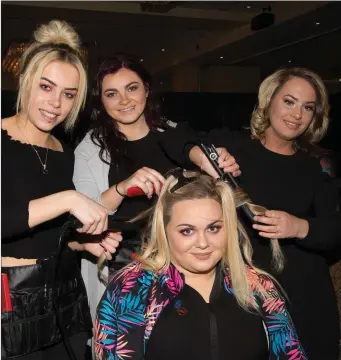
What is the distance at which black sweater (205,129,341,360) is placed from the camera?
1954mm

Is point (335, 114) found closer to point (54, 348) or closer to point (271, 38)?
point (54, 348)

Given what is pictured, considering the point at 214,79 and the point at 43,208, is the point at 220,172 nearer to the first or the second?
the point at 43,208

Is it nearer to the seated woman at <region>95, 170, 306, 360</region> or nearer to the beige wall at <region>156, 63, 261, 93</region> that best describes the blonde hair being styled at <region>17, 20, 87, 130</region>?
the seated woman at <region>95, 170, 306, 360</region>

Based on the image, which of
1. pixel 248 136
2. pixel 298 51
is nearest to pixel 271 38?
pixel 298 51

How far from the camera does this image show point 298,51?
7.80 meters

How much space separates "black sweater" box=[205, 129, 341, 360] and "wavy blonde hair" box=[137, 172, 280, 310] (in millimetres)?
328

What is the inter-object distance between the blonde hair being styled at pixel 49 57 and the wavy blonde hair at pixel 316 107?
0.70m

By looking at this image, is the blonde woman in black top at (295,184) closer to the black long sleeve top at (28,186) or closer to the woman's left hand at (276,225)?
the woman's left hand at (276,225)

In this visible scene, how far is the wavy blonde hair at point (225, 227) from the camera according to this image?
1.58 meters

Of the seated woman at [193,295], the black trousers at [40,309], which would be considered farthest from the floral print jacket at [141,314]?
the black trousers at [40,309]

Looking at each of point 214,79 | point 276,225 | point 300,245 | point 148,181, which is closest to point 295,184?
point 300,245

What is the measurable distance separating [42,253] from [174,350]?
1.52ft

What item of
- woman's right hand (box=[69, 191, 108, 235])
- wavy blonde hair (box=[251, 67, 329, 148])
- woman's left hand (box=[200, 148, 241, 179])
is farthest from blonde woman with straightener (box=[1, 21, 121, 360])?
wavy blonde hair (box=[251, 67, 329, 148])

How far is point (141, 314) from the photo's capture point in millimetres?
1485
